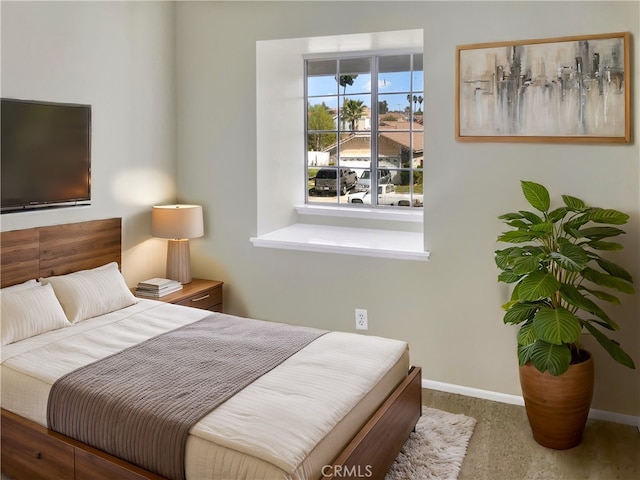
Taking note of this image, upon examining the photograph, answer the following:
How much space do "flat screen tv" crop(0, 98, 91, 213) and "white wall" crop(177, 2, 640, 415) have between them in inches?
35.9

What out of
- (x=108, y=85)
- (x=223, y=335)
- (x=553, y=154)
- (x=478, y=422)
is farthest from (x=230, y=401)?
(x=108, y=85)

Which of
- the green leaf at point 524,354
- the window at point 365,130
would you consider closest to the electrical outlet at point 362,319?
the window at point 365,130

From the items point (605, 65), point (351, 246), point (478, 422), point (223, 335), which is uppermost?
point (605, 65)

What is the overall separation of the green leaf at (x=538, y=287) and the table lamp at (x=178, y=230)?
2.24 m

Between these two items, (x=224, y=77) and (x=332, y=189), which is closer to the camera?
(x=224, y=77)

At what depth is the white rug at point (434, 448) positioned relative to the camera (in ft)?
8.66

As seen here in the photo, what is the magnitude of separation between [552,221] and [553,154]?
49 cm

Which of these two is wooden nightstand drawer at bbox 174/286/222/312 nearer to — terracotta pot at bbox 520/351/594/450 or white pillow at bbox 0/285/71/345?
white pillow at bbox 0/285/71/345

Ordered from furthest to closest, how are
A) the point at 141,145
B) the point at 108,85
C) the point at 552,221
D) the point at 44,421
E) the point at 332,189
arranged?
the point at 332,189, the point at 141,145, the point at 108,85, the point at 552,221, the point at 44,421

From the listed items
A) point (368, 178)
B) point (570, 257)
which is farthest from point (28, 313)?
point (570, 257)

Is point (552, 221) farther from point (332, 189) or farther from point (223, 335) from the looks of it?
point (332, 189)

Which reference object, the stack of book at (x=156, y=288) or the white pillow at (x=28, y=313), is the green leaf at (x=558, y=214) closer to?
the stack of book at (x=156, y=288)

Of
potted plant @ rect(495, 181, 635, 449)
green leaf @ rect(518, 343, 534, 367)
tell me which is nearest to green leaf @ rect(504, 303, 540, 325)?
potted plant @ rect(495, 181, 635, 449)

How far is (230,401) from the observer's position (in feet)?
7.33
